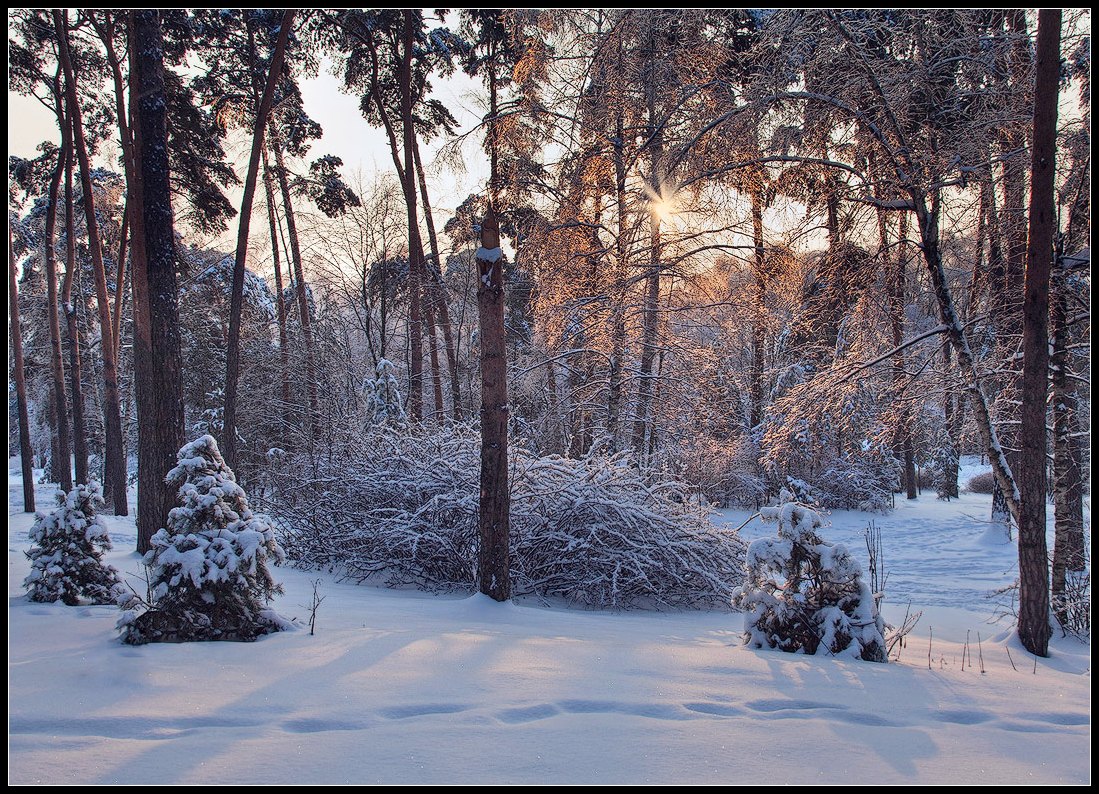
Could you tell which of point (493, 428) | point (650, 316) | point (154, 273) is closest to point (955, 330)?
point (493, 428)

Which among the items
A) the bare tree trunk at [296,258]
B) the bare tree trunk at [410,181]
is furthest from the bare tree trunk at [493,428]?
the bare tree trunk at [296,258]

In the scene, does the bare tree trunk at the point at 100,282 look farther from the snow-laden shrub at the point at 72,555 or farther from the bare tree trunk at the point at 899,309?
the bare tree trunk at the point at 899,309

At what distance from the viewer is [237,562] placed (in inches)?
164

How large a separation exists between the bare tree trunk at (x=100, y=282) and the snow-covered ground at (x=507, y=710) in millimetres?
11964

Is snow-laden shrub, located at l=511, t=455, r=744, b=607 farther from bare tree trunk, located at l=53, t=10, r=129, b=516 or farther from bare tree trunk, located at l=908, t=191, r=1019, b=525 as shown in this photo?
bare tree trunk, located at l=53, t=10, r=129, b=516

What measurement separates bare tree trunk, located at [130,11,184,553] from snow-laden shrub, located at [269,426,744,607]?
1999 millimetres

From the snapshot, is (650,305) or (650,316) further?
(650,316)

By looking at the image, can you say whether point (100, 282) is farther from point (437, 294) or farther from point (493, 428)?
point (493, 428)

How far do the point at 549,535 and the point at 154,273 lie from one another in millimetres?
5370

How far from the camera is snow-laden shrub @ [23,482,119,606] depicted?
5.27 meters

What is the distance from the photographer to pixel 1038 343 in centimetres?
523

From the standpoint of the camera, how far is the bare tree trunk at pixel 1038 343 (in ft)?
16.6

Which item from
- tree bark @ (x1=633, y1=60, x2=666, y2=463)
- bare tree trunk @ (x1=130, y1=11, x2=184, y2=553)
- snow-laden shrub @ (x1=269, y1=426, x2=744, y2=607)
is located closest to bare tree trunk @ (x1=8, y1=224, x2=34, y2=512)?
bare tree trunk @ (x1=130, y1=11, x2=184, y2=553)

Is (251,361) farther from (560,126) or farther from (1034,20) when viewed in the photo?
(1034,20)
